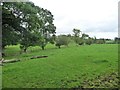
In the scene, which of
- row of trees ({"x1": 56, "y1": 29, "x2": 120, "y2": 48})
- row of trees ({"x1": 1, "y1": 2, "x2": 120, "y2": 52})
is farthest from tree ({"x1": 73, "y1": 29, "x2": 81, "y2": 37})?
row of trees ({"x1": 1, "y1": 2, "x2": 120, "y2": 52})

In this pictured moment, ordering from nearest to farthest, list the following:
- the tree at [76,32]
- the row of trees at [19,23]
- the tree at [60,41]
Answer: the row of trees at [19,23], the tree at [60,41], the tree at [76,32]

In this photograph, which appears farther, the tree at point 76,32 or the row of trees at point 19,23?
the tree at point 76,32

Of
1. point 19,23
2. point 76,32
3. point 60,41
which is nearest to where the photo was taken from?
point 19,23

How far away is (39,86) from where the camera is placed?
10.8 meters

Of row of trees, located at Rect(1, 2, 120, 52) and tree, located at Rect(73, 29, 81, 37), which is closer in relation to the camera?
row of trees, located at Rect(1, 2, 120, 52)

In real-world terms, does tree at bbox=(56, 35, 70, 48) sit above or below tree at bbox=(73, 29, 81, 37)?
below

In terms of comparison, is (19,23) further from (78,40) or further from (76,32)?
(76,32)

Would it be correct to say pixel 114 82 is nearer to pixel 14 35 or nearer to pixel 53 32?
pixel 14 35

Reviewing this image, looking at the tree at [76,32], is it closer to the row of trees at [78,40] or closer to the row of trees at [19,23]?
the row of trees at [78,40]

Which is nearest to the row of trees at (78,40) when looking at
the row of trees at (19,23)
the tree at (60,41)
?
the tree at (60,41)

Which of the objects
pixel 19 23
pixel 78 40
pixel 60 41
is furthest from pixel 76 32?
pixel 19 23

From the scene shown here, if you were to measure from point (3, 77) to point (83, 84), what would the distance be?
4767 millimetres

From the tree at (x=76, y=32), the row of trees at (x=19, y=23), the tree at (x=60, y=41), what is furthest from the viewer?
the tree at (x=76, y=32)

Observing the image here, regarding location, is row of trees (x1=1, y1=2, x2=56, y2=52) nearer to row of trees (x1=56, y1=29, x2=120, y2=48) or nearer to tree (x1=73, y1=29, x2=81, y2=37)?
row of trees (x1=56, y1=29, x2=120, y2=48)
